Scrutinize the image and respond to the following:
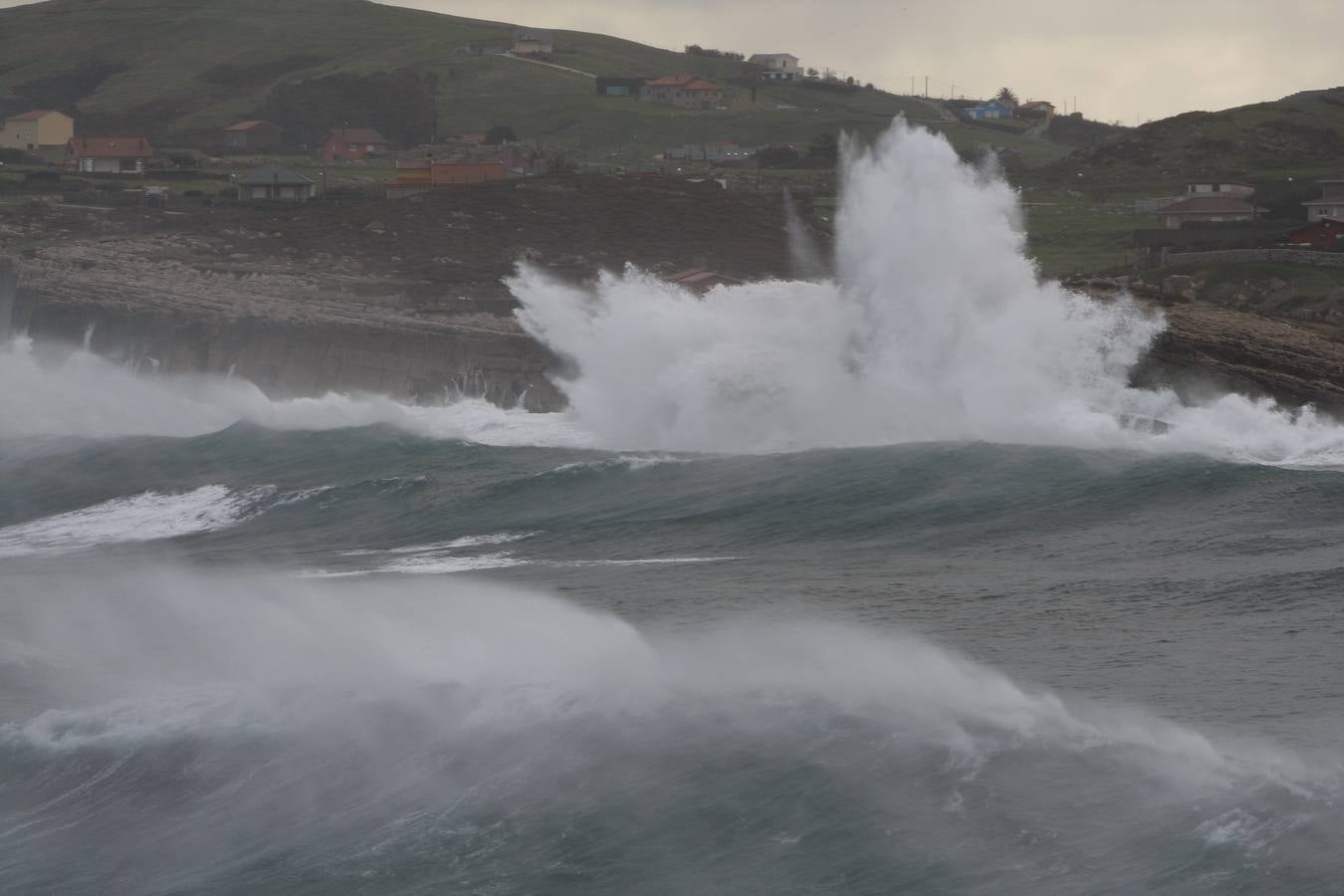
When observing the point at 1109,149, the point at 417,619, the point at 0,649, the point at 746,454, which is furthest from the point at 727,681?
the point at 1109,149

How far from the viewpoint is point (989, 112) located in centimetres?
15188

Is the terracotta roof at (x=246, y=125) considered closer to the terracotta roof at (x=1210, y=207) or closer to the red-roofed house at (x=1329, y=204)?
the terracotta roof at (x=1210, y=207)

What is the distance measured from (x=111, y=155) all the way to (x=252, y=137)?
18.7 metres

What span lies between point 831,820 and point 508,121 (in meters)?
115

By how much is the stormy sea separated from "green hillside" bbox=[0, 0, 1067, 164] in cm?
7882

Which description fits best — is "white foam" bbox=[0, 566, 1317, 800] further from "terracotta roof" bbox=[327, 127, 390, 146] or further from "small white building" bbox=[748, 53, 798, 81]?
"small white building" bbox=[748, 53, 798, 81]

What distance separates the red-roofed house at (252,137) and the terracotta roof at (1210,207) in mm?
66717

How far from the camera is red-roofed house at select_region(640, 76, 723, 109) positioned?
443 feet

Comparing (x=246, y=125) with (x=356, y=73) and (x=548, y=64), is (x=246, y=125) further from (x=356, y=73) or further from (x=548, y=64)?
(x=548, y=64)

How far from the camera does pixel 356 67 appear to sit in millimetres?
140000

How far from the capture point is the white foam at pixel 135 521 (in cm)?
3300

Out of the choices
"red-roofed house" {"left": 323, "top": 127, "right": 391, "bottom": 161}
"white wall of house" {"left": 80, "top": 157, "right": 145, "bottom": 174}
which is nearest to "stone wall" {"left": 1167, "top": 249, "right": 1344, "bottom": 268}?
"white wall of house" {"left": 80, "top": 157, "right": 145, "bottom": 174}

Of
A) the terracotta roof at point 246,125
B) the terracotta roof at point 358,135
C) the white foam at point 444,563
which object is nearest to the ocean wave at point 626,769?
the white foam at point 444,563

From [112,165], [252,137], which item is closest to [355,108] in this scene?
[252,137]
